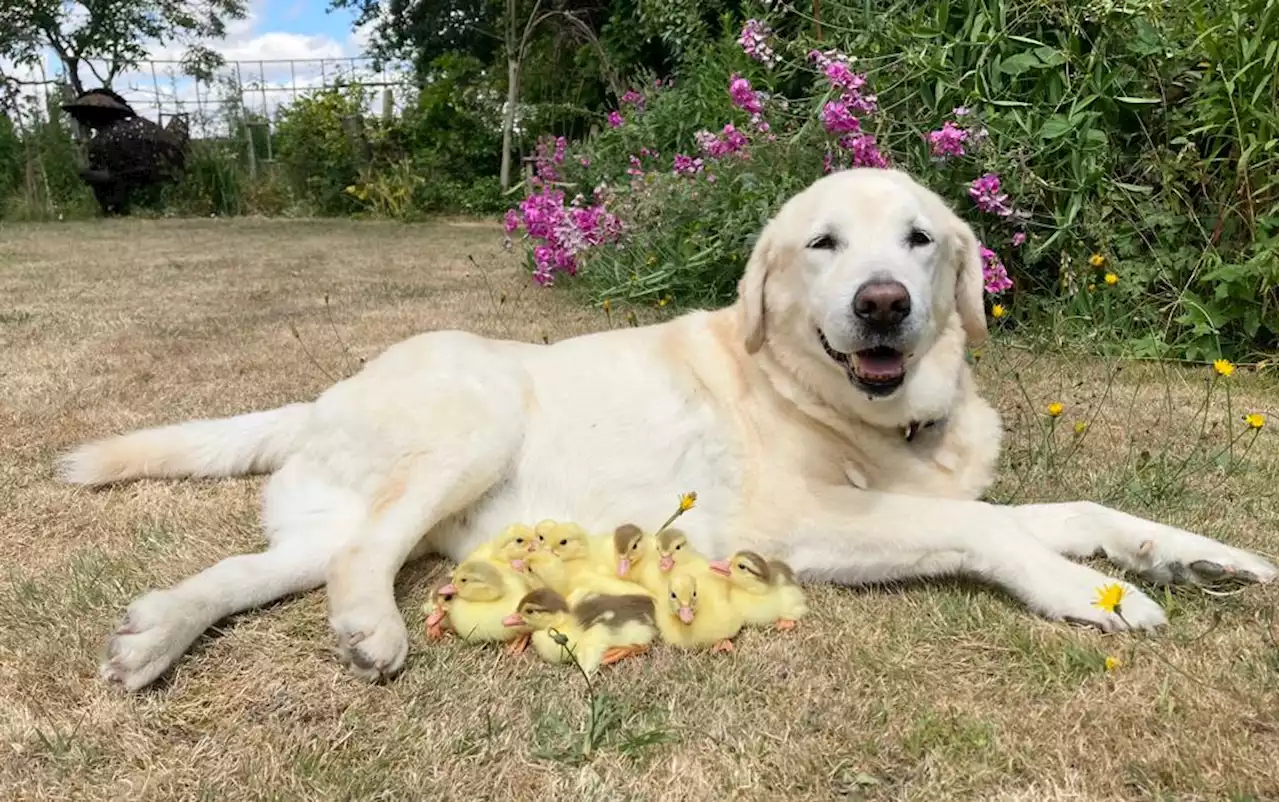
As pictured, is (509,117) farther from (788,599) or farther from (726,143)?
(788,599)

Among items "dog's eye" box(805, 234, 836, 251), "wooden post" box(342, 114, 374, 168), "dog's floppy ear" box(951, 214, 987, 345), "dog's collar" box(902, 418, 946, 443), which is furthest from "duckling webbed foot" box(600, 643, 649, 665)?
"wooden post" box(342, 114, 374, 168)

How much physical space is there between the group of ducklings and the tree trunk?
1388 centimetres

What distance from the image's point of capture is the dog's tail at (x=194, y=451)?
108 inches

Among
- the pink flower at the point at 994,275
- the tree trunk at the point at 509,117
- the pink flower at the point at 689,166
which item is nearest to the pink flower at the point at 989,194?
the pink flower at the point at 994,275

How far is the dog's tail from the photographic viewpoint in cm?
275

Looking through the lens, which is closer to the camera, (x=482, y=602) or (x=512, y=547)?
(x=482, y=602)

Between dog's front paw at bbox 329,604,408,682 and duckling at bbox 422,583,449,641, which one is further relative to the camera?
duckling at bbox 422,583,449,641

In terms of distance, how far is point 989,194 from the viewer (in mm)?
4438

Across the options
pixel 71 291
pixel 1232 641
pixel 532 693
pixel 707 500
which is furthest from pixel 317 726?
pixel 71 291

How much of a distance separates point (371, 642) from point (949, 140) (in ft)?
12.2

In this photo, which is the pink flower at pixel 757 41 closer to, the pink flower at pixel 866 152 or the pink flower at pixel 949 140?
the pink flower at pixel 866 152

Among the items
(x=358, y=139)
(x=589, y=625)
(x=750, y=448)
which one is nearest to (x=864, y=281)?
(x=750, y=448)

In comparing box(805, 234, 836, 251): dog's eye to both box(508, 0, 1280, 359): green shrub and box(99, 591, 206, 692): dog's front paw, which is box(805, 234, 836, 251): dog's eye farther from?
box(508, 0, 1280, 359): green shrub

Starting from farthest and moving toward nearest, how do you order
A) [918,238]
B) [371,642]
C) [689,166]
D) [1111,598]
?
1. [689,166]
2. [918,238]
3. [371,642]
4. [1111,598]
